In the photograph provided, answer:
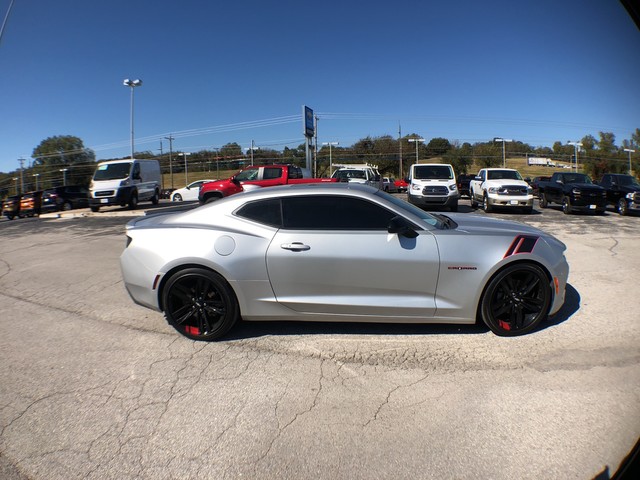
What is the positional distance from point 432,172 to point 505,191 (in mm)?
2918

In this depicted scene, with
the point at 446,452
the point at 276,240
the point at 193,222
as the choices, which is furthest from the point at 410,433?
the point at 193,222

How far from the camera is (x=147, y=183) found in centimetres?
2191

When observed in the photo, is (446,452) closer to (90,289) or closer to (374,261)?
(374,261)

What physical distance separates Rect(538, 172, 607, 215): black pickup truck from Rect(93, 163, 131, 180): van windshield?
771 inches

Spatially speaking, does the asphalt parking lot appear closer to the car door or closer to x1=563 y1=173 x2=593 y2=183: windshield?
the car door

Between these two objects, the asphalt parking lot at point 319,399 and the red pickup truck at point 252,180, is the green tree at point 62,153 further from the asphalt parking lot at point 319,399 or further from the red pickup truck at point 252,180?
the asphalt parking lot at point 319,399

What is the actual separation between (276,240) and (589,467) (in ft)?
9.18

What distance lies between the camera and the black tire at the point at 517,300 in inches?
148

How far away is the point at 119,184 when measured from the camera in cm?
1916

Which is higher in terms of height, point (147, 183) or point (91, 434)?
point (147, 183)

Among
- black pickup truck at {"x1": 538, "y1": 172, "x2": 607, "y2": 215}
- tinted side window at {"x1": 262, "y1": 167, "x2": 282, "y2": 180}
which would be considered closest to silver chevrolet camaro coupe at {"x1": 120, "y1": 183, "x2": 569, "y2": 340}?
tinted side window at {"x1": 262, "y1": 167, "x2": 282, "y2": 180}

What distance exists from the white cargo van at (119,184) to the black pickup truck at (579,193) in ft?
63.7

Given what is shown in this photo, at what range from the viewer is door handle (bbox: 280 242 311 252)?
3766 mm

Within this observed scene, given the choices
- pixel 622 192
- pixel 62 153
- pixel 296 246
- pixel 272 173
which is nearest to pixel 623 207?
pixel 622 192
